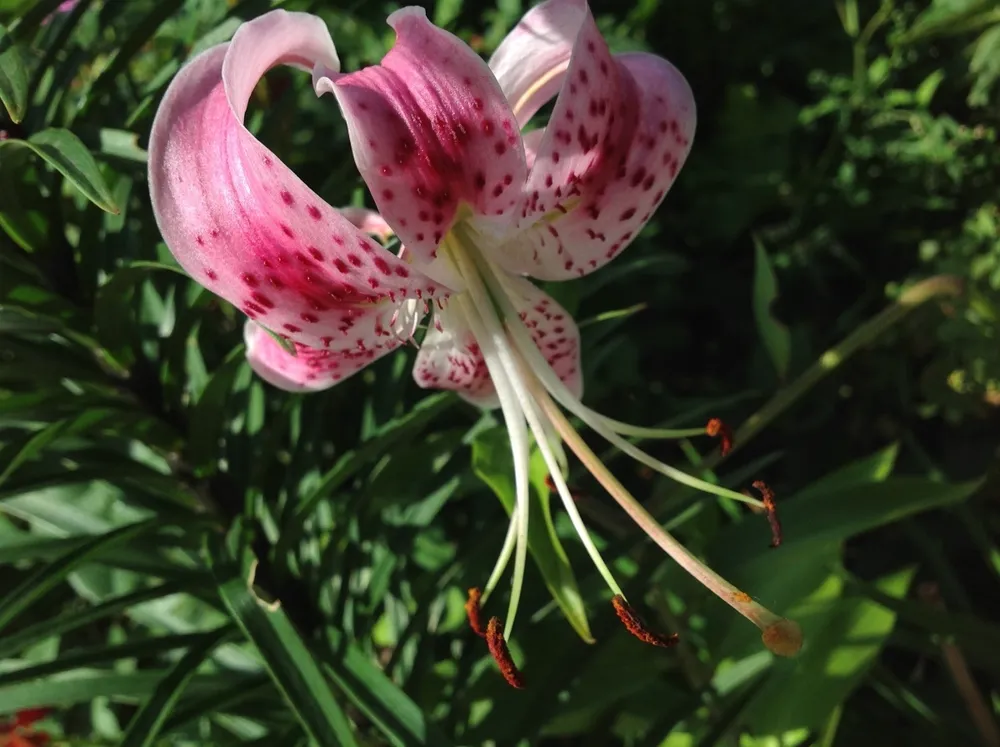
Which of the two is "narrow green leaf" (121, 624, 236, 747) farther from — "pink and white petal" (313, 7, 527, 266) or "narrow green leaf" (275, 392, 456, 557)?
"pink and white petal" (313, 7, 527, 266)

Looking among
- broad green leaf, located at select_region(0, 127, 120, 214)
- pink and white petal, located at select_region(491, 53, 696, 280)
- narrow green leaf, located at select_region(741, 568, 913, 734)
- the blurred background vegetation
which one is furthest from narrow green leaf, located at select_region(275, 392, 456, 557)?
narrow green leaf, located at select_region(741, 568, 913, 734)

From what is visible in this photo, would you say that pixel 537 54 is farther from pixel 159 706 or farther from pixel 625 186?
pixel 159 706

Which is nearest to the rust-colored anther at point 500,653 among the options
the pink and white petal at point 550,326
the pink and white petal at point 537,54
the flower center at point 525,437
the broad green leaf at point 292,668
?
the flower center at point 525,437

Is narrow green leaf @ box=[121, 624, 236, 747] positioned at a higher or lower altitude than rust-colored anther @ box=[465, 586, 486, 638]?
lower

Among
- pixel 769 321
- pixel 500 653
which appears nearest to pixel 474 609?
pixel 500 653

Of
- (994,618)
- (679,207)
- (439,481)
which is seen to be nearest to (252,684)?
(439,481)
